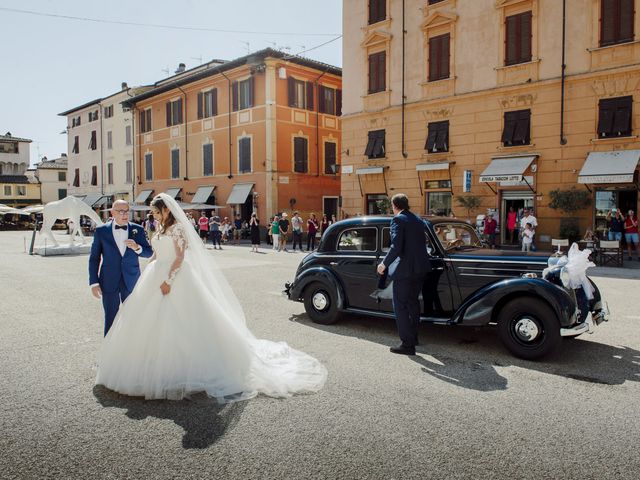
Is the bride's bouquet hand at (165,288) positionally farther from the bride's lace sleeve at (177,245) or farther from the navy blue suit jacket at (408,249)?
the navy blue suit jacket at (408,249)

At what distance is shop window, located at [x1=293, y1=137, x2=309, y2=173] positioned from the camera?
103 ft

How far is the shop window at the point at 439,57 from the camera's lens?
2250cm

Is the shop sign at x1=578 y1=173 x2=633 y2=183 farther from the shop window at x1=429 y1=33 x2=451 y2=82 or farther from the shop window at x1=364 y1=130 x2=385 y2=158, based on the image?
the shop window at x1=364 y1=130 x2=385 y2=158

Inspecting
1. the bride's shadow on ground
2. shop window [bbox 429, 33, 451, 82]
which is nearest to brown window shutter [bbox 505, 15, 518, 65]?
shop window [bbox 429, 33, 451, 82]

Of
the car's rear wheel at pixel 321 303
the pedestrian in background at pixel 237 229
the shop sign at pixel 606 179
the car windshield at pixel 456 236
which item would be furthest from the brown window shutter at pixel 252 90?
the car windshield at pixel 456 236

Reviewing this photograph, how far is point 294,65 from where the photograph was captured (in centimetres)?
3056

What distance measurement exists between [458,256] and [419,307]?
859 mm

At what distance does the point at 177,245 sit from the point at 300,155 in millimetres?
27247

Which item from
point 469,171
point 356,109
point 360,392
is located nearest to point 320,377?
point 360,392

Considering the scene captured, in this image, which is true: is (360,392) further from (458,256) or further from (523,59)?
(523,59)

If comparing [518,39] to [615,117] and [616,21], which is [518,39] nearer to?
[616,21]

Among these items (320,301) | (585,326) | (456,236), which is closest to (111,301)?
(320,301)

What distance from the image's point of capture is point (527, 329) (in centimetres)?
575

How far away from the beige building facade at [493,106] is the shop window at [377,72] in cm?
6
